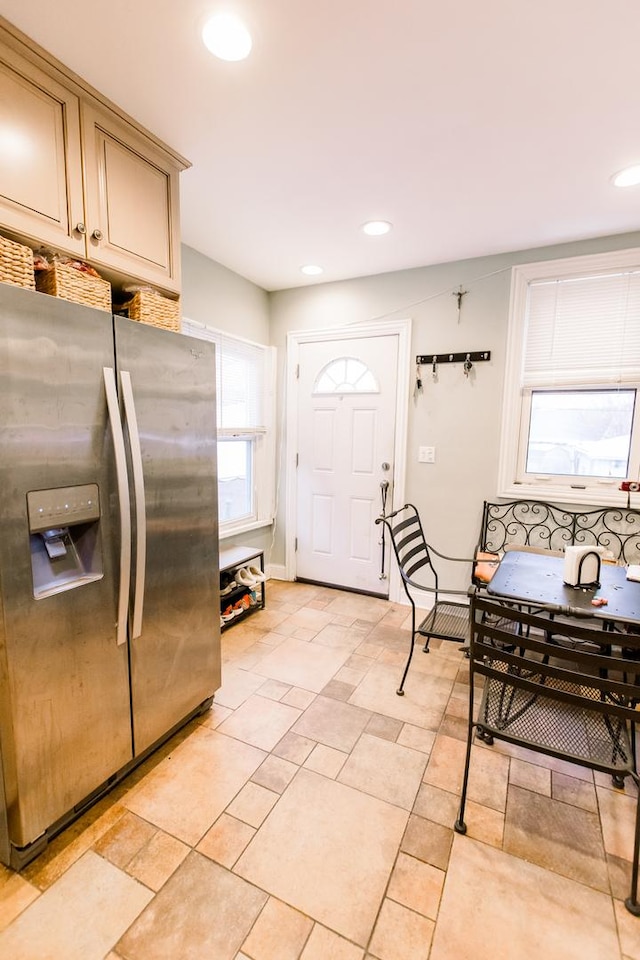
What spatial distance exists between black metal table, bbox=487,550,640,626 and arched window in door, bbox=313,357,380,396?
182cm

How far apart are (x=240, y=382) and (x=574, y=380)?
2442 millimetres

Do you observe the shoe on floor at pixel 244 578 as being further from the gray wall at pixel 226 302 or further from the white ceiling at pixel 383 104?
the white ceiling at pixel 383 104

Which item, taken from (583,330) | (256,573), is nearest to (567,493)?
(583,330)

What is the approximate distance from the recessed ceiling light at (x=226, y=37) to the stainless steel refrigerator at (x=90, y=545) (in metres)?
0.90

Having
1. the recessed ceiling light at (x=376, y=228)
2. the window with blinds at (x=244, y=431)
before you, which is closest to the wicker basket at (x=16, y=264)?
the window with blinds at (x=244, y=431)

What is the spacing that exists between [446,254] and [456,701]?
2.84 metres

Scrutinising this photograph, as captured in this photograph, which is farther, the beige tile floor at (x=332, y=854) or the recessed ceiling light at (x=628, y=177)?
the recessed ceiling light at (x=628, y=177)

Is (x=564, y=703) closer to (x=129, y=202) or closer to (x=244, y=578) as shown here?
(x=244, y=578)

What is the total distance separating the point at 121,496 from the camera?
145cm

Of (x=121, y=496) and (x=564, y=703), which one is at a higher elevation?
(x=121, y=496)

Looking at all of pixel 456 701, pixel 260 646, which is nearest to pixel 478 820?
pixel 456 701

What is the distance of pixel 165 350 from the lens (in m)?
1.64

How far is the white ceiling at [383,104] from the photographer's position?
1.27m

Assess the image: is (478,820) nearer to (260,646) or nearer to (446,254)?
(260,646)
